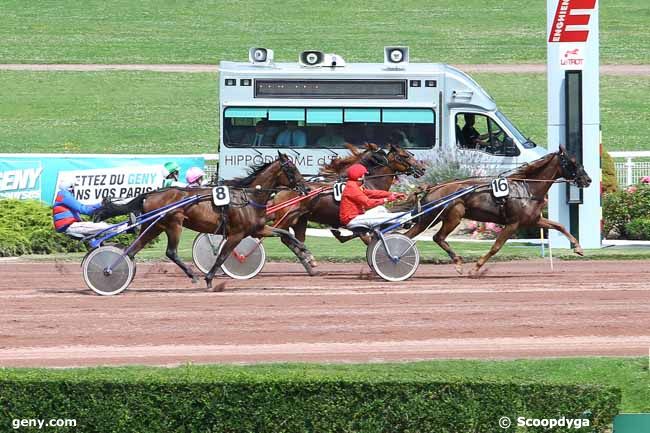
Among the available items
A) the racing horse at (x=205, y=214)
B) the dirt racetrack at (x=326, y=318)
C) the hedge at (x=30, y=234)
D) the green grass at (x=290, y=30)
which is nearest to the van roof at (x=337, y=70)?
the hedge at (x=30, y=234)

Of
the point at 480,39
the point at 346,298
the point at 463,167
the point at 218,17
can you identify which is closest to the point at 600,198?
the point at 463,167

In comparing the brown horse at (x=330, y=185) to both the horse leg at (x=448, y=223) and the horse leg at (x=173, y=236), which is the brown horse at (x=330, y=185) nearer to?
the horse leg at (x=448, y=223)

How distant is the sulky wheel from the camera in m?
17.2

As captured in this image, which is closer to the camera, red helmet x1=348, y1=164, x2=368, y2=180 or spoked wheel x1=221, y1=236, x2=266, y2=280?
red helmet x1=348, y1=164, x2=368, y2=180

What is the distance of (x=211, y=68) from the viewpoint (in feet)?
153

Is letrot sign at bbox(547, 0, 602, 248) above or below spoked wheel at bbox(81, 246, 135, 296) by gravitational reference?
above

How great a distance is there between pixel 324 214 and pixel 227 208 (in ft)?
7.67

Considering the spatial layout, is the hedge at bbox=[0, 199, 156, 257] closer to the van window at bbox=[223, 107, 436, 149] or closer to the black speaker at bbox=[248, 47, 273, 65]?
the van window at bbox=[223, 107, 436, 149]

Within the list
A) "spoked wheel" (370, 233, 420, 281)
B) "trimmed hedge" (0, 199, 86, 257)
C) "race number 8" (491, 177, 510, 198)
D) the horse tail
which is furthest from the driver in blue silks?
"trimmed hedge" (0, 199, 86, 257)

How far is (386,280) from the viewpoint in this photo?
16.6 metres

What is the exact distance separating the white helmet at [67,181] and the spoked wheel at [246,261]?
23.8 feet

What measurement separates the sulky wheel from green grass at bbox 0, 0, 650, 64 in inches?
1068

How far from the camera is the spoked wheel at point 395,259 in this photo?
16.3 metres

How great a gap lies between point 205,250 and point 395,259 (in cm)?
244
